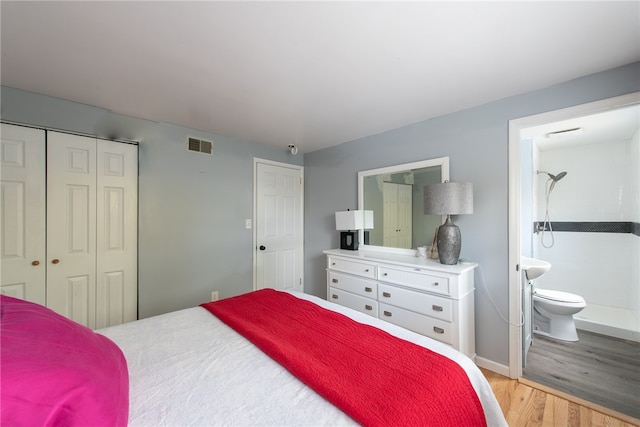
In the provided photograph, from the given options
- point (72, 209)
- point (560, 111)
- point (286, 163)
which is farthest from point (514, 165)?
point (72, 209)

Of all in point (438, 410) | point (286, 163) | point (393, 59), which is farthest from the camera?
point (286, 163)

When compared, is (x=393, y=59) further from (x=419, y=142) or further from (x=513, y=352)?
(x=513, y=352)

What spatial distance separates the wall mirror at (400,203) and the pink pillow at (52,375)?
2.45 meters

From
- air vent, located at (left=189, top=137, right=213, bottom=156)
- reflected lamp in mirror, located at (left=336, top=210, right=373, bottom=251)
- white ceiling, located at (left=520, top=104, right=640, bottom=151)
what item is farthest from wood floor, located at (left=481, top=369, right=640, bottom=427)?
air vent, located at (left=189, top=137, right=213, bottom=156)

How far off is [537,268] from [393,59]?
2.19 m

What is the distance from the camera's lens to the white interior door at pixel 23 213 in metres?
1.88

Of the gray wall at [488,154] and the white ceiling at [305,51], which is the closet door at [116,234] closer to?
the white ceiling at [305,51]


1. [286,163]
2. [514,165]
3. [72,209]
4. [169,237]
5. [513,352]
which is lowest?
[513,352]

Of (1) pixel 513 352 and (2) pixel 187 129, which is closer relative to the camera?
(1) pixel 513 352

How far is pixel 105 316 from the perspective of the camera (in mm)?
2256

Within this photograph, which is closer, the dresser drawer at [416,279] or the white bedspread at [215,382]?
the white bedspread at [215,382]

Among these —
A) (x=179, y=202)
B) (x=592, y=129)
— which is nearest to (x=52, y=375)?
(x=179, y=202)

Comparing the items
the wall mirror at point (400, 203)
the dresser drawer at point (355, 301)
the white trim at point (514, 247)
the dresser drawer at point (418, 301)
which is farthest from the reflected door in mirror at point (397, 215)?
the white trim at point (514, 247)

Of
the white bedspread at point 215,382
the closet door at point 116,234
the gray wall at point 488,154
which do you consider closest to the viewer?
the white bedspread at point 215,382
